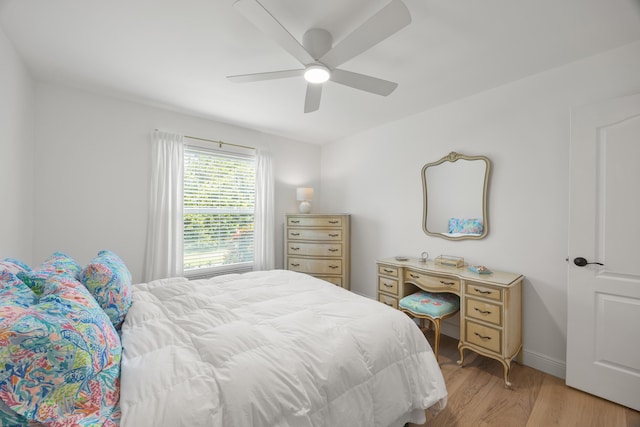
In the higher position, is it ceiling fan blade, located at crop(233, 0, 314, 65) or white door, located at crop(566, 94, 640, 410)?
ceiling fan blade, located at crop(233, 0, 314, 65)

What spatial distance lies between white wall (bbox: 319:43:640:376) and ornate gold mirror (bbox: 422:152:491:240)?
79mm

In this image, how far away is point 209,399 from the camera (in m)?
0.94

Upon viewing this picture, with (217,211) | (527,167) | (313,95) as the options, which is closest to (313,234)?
(217,211)

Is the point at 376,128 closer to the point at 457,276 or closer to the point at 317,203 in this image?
the point at 317,203

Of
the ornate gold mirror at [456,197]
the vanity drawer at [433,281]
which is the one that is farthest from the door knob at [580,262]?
the vanity drawer at [433,281]

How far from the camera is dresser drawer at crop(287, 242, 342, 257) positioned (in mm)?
3660

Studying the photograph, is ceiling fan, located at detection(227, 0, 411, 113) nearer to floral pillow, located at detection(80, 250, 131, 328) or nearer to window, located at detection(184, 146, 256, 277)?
floral pillow, located at detection(80, 250, 131, 328)

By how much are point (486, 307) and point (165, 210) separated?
136 inches

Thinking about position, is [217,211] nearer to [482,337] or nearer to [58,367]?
[58,367]

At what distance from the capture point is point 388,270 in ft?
9.61

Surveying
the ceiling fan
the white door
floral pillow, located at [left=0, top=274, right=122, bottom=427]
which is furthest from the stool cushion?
floral pillow, located at [left=0, top=274, right=122, bottom=427]

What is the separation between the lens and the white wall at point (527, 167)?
209 cm

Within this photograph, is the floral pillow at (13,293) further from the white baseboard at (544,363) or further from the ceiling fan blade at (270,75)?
the white baseboard at (544,363)

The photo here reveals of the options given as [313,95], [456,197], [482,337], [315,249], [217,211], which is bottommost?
[482,337]
